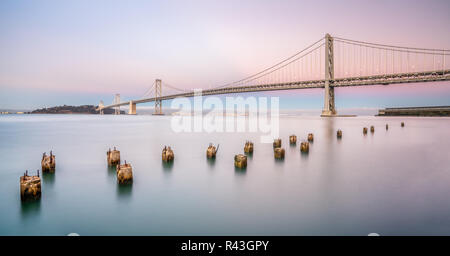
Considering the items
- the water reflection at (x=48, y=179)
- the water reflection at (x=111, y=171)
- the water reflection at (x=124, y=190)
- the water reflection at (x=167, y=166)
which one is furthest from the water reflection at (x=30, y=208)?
the water reflection at (x=167, y=166)

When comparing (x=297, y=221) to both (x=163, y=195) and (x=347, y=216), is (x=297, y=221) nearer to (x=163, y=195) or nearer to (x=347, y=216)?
(x=347, y=216)

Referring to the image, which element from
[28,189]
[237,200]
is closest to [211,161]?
[237,200]

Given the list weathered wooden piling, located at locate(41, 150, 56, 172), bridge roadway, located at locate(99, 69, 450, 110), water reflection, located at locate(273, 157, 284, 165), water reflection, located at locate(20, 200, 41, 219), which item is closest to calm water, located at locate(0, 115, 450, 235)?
water reflection, located at locate(20, 200, 41, 219)

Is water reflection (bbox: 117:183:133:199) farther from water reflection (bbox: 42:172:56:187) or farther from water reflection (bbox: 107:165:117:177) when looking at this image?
water reflection (bbox: 42:172:56:187)

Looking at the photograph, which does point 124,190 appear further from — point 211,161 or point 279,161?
point 279,161

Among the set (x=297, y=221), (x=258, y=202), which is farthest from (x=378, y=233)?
(x=258, y=202)

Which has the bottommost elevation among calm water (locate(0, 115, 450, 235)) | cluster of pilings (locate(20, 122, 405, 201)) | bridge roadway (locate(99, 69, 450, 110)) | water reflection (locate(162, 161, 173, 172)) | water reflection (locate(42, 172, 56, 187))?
calm water (locate(0, 115, 450, 235))

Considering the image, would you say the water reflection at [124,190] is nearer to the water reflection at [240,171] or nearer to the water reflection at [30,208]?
the water reflection at [30,208]

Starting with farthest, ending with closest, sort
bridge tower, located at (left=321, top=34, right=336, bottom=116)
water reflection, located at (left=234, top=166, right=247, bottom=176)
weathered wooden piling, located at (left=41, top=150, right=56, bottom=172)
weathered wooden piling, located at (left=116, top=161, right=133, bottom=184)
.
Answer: bridge tower, located at (left=321, top=34, right=336, bottom=116) → weathered wooden piling, located at (left=41, top=150, right=56, bottom=172) → water reflection, located at (left=234, top=166, right=247, bottom=176) → weathered wooden piling, located at (left=116, top=161, right=133, bottom=184)
